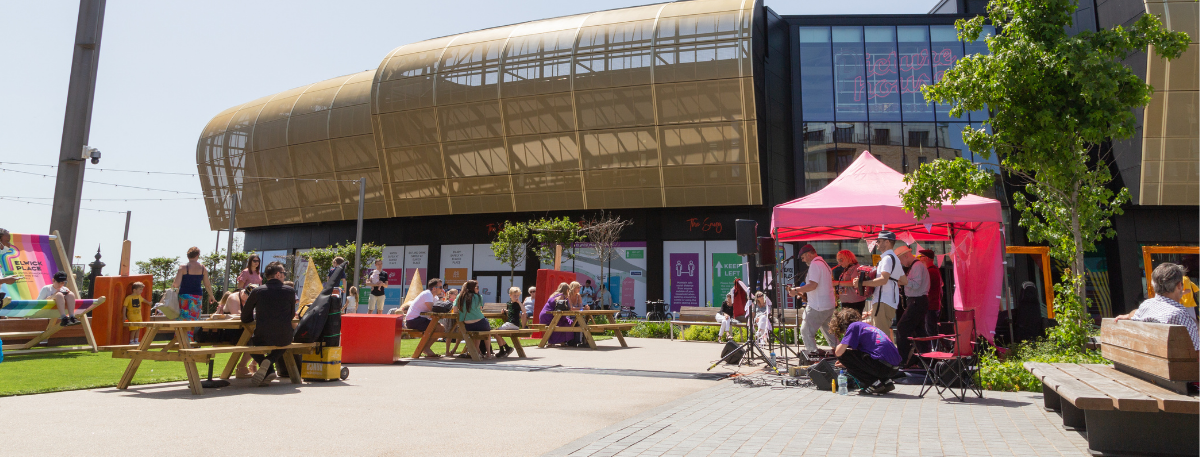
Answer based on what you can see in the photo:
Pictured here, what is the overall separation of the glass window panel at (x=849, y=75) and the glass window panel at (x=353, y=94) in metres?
22.8

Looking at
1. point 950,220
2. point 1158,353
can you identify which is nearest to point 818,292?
point 950,220

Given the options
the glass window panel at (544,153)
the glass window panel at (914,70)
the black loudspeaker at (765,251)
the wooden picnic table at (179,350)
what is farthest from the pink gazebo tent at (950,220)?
the glass window panel at (544,153)

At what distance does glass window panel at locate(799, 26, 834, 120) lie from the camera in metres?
30.9

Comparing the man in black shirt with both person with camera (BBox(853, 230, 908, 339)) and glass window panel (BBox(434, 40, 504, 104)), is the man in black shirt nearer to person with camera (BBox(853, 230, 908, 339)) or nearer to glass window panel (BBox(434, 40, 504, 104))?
person with camera (BBox(853, 230, 908, 339))

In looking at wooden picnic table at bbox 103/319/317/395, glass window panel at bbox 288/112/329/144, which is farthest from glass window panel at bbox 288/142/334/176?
wooden picnic table at bbox 103/319/317/395

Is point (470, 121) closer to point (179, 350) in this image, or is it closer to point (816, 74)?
point (816, 74)

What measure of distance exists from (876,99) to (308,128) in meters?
28.7

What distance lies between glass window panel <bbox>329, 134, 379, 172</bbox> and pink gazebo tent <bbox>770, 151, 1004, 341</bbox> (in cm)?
2958

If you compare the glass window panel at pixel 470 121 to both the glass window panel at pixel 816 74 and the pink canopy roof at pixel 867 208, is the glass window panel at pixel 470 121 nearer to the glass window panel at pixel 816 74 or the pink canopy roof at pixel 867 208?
the glass window panel at pixel 816 74

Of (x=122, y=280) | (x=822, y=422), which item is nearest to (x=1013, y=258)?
(x=822, y=422)

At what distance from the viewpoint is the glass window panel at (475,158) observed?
33344 mm

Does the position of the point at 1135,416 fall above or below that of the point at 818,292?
below

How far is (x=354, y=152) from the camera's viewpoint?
3778 cm

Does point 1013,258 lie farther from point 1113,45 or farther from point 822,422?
point 822,422
